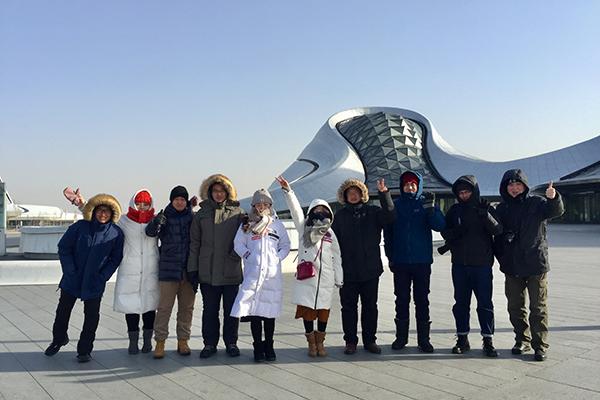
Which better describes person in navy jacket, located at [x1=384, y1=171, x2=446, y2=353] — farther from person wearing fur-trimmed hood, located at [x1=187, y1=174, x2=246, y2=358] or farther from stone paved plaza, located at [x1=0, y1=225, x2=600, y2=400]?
person wearing fur-trimmed hood, located at [x1=187, y1=174, x2=246, y2=358]

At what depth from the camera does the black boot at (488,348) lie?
12.3 feet

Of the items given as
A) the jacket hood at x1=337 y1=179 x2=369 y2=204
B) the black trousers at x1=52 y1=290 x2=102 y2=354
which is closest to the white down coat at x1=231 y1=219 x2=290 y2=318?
the jacket hood at x1=337 y1=179 x2=369 y2=204

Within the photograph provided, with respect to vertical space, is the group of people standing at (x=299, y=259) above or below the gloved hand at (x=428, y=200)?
below

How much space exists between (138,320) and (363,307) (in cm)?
195

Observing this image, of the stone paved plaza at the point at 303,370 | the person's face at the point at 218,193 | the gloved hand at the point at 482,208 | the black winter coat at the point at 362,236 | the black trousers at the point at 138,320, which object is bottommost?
the stone paved plaza at the point at 303,370

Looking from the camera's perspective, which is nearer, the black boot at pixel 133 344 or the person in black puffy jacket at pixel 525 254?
the person in black puffy jacket at pixel 525 254

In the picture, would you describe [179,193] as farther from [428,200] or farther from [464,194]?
[464,194]

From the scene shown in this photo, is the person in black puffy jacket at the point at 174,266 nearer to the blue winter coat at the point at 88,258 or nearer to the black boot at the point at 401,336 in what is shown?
the blue winter coat at the point at 88,258

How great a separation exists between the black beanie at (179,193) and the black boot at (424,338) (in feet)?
7.59

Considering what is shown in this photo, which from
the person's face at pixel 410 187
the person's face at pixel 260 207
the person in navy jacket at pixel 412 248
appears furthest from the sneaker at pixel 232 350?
the person's face at pixel 410 187

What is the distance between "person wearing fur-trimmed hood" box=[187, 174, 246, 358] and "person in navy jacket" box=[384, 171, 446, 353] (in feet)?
4.49

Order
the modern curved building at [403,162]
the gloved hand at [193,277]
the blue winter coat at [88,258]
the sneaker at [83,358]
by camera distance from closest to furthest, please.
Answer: the sneaker at [83,358]
the blue winter coat at [88,258]
the gloved hand at [193,277]
the modern curved building at [403,162]

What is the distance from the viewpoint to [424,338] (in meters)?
3.95

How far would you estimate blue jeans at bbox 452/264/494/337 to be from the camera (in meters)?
3.86
